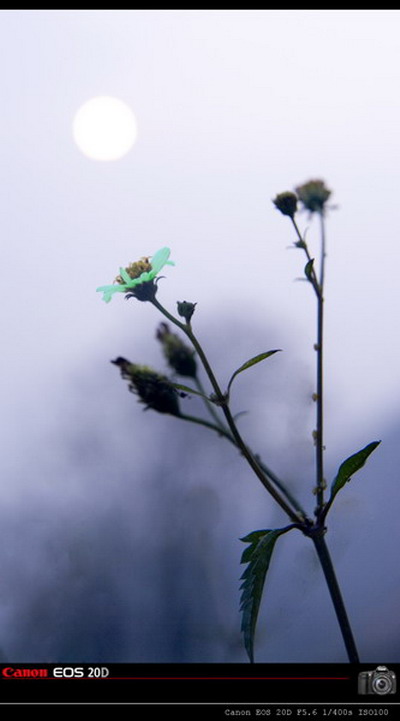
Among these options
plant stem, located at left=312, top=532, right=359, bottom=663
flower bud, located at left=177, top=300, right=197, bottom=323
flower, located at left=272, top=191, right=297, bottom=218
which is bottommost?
plant stem, located at left=312, top=532, right=359, bottom=663

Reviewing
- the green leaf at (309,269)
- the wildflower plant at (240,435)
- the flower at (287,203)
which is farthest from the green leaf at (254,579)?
the flower at (287,203)

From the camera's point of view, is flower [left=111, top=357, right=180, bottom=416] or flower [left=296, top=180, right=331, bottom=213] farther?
flower [left=296, top=180, right=331, bottom=213]

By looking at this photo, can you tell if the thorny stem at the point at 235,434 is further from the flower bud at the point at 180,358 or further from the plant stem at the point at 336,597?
the flower bud at the point at 180,358

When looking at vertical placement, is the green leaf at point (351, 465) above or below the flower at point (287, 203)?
below
